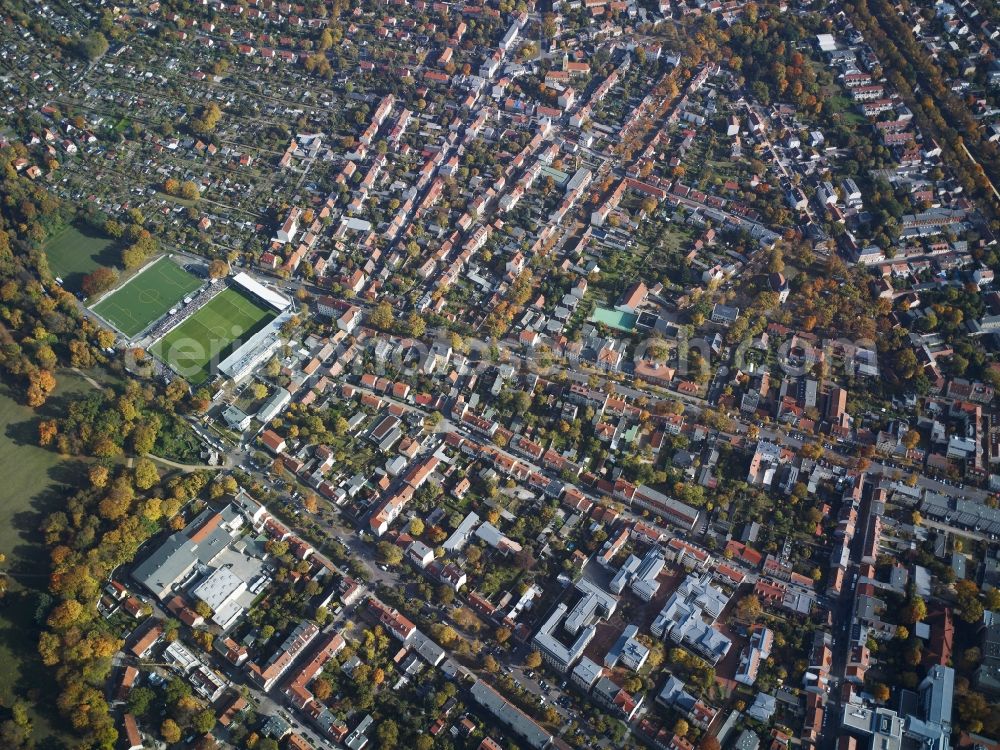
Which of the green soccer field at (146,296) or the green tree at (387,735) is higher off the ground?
the green soccer field at (146,296)

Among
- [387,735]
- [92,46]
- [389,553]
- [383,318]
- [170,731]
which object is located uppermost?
[92,46]

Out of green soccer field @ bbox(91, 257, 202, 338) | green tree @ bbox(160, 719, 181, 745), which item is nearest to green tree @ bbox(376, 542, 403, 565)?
green tree @ bbox(160, 719, 181, 745)

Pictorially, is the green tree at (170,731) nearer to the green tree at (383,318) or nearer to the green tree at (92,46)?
the green tree at (383,318)

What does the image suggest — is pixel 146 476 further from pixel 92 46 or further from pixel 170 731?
pixel 92 46

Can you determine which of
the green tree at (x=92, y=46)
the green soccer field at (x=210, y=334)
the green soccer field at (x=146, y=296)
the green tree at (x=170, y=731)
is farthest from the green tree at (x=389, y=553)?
the green tree at (x=92, y=46)

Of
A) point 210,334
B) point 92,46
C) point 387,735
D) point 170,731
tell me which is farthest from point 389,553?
point 92,46

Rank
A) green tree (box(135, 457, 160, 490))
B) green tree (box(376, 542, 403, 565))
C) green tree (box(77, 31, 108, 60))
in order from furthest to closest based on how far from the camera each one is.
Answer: green tree (box(77, 31, 108, 60)) < green tree (box(135, 457, 160, 490)) < green tree (box(376, 542, 403, 565))

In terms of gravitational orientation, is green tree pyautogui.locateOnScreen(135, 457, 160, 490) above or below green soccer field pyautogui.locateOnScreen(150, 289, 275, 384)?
below

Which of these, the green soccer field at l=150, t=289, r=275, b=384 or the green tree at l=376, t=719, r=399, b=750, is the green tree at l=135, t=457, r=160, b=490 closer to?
the green soccer field at l=150, t=289, r=275, b=384
